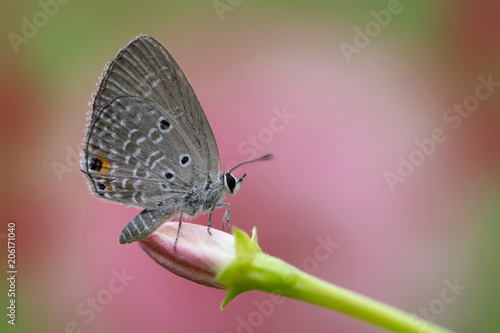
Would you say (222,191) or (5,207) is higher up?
(5,207)

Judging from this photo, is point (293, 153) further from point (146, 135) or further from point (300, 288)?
point (300, 288)

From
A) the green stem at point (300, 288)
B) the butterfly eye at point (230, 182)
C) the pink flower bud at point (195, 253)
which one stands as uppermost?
the butterfly eye at point (230, 182)

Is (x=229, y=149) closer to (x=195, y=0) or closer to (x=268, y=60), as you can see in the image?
(x=268, y=60)

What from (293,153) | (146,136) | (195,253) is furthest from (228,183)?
(293,153)

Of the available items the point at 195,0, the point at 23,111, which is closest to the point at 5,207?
the point at 23,111

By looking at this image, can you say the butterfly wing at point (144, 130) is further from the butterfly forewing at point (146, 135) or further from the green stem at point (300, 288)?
the green stem at point (300, 288)

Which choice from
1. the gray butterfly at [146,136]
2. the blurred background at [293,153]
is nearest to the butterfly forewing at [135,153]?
the gray butterfly at [146,136]
